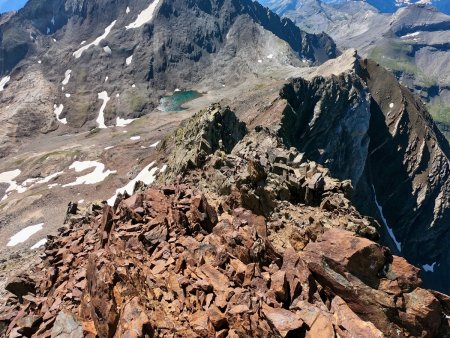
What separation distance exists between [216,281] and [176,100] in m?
178

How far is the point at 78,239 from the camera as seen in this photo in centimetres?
2567

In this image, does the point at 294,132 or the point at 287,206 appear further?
the point at 294,132

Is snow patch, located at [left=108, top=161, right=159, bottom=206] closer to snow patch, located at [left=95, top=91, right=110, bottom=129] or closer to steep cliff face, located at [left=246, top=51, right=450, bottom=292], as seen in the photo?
steep cliff face, located at [left=246, top=51, right=450, bottom=292]

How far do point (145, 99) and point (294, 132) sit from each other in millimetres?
113816

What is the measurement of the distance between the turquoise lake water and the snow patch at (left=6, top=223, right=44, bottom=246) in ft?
362

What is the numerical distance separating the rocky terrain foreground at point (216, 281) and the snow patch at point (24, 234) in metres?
46.4

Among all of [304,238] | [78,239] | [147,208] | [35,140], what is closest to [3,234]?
[78,239]

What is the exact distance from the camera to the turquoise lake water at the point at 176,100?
587 feet

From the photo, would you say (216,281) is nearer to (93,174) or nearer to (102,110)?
(93,174)

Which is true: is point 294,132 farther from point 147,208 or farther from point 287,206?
point 147,208

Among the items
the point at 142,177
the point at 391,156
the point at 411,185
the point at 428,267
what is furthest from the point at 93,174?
the point at 428,267

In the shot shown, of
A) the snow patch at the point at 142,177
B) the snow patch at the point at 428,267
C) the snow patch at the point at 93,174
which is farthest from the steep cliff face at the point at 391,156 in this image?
the snow patch at the point at 93,174

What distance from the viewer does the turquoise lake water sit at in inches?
7042

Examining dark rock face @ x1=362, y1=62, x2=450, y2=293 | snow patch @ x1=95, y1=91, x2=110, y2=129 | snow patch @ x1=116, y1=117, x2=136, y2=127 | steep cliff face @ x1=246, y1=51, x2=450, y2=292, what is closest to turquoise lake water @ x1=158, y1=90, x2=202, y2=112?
snow patch @ x1=116, y1=117, x2=136, y2=127
